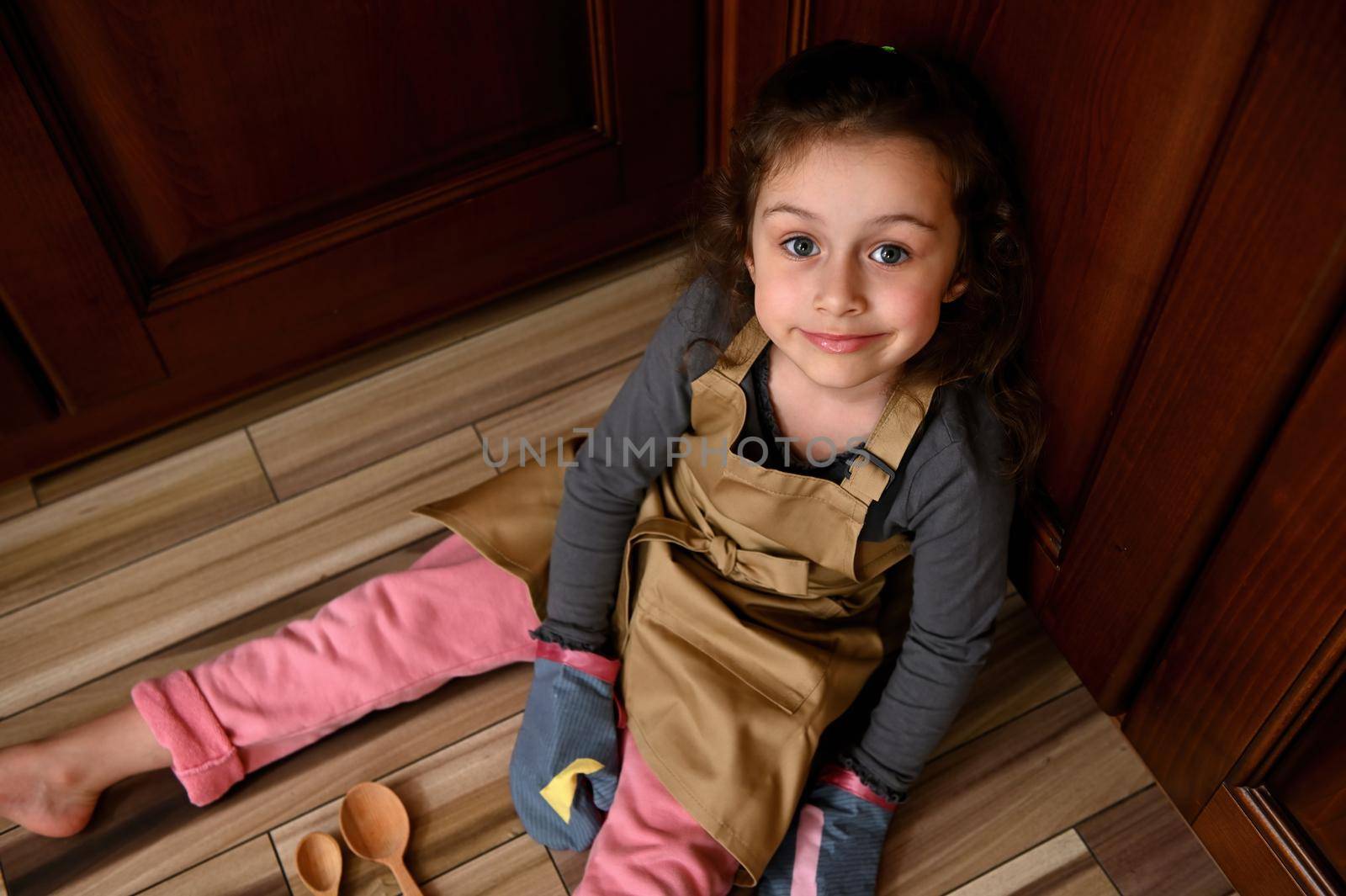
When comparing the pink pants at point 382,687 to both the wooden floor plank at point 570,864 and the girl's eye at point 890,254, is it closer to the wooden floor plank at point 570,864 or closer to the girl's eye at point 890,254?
the wooden floor plank at point 570,864

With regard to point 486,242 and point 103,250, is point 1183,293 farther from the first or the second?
point 103,250

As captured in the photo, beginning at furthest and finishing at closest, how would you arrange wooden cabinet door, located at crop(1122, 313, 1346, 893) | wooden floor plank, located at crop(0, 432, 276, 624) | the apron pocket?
wooden floor plank, located at crop(0, 432, 276, 624) → the apron pocket → wooden cabinet door, located at crop(1122, 313, 1346, 893)

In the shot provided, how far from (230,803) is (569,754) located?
12.5 inches

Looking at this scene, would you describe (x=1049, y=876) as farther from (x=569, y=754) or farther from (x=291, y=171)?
(x=291, y=171)

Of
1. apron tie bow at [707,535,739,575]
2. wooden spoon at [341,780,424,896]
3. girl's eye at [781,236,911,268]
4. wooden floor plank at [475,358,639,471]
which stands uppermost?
girl's eye at [781,236,911,268]

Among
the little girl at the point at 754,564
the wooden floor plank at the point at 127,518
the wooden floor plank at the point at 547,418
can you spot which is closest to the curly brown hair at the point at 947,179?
the little girl at the point at 754,564

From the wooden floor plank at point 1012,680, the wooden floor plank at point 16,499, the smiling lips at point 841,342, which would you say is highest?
the smiling lips at point 841,342

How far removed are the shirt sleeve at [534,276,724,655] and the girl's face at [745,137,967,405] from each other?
0.41 ft

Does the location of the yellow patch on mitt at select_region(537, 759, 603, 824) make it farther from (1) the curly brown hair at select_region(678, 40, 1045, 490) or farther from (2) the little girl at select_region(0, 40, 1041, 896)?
(1) the curly brown hair at select_region(678, 40, 1045, 490)

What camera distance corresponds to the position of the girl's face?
68cm

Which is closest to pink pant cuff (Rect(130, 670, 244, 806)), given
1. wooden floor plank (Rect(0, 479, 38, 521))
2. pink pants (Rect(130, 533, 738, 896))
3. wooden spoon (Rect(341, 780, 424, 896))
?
pink pants (Rect(130, 533, 738, 896))

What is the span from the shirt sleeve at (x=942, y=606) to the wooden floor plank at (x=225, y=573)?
20.4 inches

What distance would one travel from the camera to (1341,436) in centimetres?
59

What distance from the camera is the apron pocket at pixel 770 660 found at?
0.88 meters
